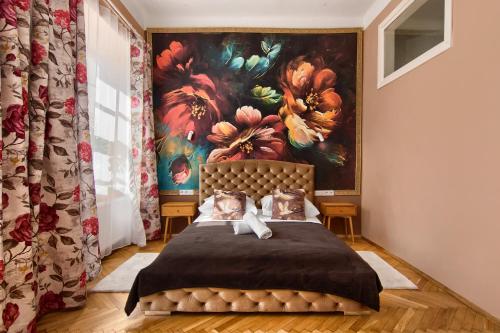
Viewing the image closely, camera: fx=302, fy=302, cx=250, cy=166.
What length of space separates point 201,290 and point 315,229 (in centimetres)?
155

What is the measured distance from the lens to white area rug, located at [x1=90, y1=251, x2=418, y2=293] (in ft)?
10.1

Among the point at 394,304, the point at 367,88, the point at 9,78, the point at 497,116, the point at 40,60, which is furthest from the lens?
the point at 367,88

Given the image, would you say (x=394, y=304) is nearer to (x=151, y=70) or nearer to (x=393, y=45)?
(x=393, y=45)

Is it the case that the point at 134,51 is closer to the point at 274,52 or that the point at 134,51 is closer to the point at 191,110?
the point at 191,110

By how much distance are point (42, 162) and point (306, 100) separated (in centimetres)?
389

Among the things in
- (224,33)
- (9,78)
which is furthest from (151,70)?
(9,78)

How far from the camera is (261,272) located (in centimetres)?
251

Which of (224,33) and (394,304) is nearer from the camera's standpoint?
(394,304)

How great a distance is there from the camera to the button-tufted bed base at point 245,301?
251 cm

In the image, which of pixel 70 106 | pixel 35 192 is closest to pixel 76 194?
pixel 35 192

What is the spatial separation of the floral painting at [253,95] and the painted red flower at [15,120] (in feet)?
9.84

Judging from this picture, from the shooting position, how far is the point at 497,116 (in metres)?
2.45

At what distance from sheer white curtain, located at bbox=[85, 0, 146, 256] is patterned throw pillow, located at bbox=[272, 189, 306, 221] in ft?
6.60

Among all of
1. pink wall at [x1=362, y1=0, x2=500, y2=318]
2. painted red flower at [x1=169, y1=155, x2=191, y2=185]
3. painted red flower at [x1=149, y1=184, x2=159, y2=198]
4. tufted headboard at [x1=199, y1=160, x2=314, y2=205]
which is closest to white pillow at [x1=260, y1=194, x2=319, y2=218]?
tufted headboard at [x1=199, y1=160, x2=314, y2=205]
